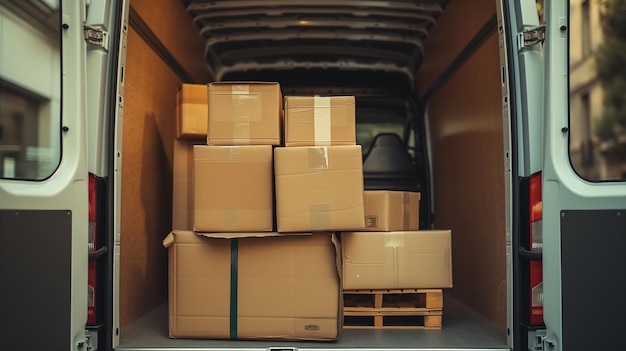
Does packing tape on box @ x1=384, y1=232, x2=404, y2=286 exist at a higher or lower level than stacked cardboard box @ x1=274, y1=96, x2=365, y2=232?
lower

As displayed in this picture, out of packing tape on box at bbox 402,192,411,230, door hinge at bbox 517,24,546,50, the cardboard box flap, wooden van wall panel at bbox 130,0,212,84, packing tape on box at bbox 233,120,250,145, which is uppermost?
wooden van wall panel at bbox 130,0,212,84

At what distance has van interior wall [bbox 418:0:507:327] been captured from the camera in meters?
3.21

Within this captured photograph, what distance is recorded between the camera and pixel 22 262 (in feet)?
7.04

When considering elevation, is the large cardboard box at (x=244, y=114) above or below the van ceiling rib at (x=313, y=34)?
below

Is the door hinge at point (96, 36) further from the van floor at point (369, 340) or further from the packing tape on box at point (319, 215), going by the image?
the van floor at point (369, 340)

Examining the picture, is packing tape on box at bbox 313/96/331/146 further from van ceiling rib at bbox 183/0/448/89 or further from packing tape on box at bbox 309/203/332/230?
van ceiling rib at bbox 183/0/448/89

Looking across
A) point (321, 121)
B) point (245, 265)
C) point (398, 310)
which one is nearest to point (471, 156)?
point (398, 310)

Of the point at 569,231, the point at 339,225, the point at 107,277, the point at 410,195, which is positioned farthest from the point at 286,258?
the point at 569,231

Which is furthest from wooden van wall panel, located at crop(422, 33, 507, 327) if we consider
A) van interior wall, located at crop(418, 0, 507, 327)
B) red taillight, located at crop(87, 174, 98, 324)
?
red taillight, located at crop(87, 174, 98, 324)

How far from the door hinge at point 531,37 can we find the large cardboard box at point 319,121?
2.80 ft

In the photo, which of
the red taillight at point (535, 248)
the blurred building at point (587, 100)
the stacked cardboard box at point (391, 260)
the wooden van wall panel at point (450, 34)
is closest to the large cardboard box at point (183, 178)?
the stacked cardboard box at point (391, 260)

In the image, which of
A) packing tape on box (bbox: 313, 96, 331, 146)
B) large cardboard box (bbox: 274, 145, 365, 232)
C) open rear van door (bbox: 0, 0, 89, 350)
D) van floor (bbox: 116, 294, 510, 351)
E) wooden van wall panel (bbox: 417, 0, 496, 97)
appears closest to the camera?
open rear van door (bbox: 0, 0, 89, 350)

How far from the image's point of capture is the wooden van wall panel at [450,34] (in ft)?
11.2

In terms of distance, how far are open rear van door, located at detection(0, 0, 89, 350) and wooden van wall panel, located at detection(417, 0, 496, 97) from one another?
84.9 inches
